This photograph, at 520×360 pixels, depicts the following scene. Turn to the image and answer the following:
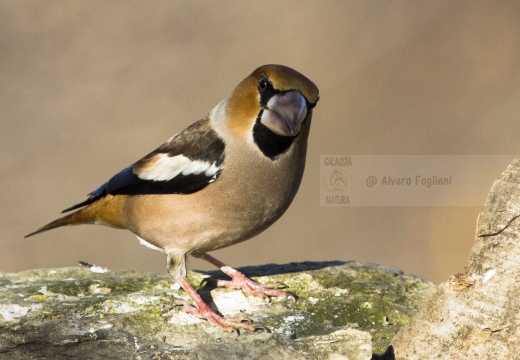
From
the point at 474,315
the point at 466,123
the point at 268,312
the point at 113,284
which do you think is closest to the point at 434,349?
the point at 474,315

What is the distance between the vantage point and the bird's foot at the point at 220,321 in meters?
4.33

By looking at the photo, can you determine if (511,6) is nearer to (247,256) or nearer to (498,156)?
(498,156)

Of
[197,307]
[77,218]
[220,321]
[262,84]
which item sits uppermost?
[262,84]

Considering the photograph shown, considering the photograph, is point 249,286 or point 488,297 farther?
point 249,286

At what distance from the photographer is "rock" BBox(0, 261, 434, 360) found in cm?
391

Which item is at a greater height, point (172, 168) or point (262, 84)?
point (262, 84)

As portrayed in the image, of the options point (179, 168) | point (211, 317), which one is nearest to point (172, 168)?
point (179, 168)

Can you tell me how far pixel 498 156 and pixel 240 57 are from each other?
341 cm

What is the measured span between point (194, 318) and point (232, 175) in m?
0.95

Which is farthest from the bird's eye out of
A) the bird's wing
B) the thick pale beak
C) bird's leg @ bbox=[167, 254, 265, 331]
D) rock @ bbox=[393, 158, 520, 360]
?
rock @ bbox=[393, 158, 520, 360]

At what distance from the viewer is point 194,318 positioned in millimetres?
4547

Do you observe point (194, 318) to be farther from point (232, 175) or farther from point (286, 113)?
point (286, 113)

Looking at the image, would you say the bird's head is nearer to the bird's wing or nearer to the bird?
the bird

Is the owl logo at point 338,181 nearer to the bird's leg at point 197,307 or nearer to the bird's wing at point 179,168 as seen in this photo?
the bird's wing at point 179,168
